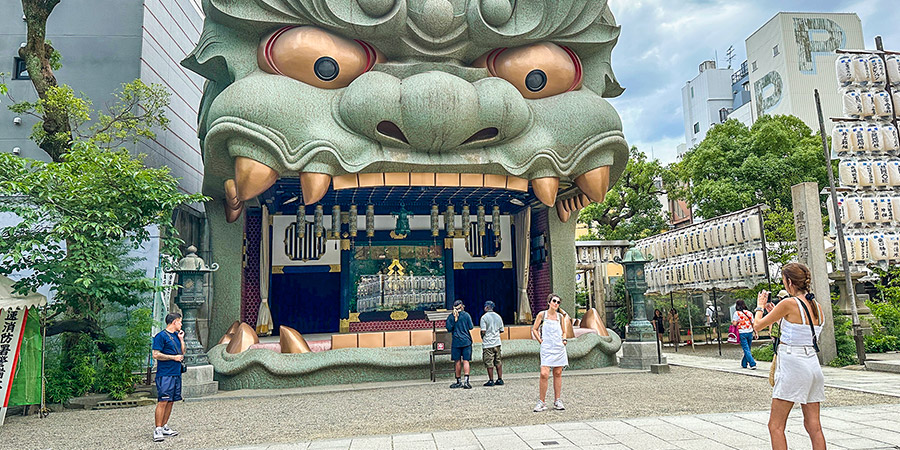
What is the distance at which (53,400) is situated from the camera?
30.3 ft

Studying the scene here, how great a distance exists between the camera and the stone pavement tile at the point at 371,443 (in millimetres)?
5531

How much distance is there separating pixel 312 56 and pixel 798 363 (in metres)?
8.72

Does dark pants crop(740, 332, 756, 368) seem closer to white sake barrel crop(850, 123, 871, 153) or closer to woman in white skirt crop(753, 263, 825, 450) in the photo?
white sake barrel crop(850, 123, 871, 153)

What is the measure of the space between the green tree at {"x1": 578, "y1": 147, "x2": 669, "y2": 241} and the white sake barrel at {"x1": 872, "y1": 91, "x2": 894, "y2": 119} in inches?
424

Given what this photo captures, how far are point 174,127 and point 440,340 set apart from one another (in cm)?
855

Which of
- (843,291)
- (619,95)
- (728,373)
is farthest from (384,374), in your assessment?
(843,291)

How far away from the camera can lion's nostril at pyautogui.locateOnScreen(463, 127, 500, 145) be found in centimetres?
1073

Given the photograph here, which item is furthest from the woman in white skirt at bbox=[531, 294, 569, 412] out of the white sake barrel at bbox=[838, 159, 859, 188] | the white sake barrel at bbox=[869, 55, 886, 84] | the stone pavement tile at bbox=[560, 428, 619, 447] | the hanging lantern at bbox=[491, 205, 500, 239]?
the white sake barrel at bbox=[869, 55, 886, 84]

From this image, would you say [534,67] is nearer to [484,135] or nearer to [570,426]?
[484,135]

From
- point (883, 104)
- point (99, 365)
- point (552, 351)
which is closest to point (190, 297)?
point (99, 365)

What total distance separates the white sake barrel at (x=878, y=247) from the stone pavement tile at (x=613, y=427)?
36.6 ft

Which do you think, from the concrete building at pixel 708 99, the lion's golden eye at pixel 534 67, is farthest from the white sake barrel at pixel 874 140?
the concrete building at pixel 708 99

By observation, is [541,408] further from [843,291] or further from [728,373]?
[843,291]

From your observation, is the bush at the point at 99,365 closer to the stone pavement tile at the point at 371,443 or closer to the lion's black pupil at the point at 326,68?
the lion's black pupil at the point at 326,68
